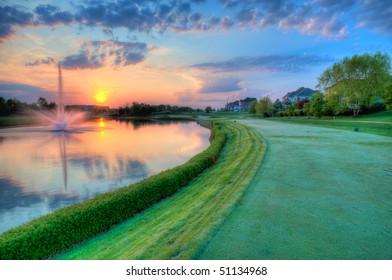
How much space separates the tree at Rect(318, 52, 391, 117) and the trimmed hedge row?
59.9 m

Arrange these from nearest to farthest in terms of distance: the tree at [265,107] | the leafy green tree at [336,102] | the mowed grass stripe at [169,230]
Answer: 1. the mowed grass stripe at [169,230]
2. the leafy green tree at [336,102]
3. the tree at [265,107]

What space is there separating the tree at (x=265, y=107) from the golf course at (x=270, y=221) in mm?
89720

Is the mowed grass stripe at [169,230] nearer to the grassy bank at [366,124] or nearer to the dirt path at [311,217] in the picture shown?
the dirt path at [311,217]

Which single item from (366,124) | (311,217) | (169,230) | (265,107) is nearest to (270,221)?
(311,217)

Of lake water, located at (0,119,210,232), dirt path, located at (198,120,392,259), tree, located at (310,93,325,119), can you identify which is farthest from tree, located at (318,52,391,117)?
dirt path, located at (198,120,392,259)

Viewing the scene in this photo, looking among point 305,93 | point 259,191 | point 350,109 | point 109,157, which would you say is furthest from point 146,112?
point 259,191

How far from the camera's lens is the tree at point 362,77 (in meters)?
58.1

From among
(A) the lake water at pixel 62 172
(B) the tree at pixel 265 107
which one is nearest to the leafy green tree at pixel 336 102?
(B) the tree at pixel 265 107

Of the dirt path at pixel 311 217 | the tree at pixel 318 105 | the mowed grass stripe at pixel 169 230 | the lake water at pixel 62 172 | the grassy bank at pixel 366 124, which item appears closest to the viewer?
the dirt path at pixel 311 217

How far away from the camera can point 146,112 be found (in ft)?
541

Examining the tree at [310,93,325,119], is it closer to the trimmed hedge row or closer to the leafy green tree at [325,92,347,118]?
the leafy green tree at [325,92,347,118]

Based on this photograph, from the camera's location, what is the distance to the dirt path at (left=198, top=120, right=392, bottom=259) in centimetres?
566
